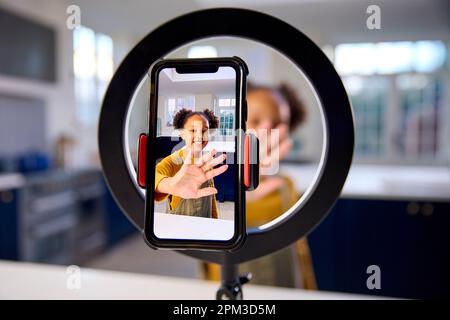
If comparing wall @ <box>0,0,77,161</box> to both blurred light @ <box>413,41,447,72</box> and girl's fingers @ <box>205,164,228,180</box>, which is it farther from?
blurred light @ <box>413,41,447,72</box>

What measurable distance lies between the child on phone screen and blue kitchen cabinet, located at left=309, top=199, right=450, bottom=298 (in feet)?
4.68

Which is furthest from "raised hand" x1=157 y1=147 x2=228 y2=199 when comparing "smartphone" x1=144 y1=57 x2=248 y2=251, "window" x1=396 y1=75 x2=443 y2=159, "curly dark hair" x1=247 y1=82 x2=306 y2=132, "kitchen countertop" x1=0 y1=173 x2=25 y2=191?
"window" x1=396 y1=75 x2=443 y2=159

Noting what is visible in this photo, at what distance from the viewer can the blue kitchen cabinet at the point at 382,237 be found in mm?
1662

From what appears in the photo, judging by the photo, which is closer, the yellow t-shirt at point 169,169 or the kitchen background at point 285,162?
the yellow t-shirt at point 169,169

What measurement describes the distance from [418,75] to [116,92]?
15.6ft

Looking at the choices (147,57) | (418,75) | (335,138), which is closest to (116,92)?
(147,57)

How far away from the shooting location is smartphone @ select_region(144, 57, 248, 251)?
10.8 inches

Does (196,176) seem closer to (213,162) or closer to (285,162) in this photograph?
(213,162)

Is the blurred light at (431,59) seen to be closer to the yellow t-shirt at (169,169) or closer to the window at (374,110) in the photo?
the window at (374,110)

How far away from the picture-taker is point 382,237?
176cm

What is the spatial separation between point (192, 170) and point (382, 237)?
5.49ft

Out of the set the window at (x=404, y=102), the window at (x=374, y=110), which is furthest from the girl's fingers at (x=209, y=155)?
Result: the window at (x=374, y=110)

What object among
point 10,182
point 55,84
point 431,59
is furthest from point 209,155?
point 431,59
